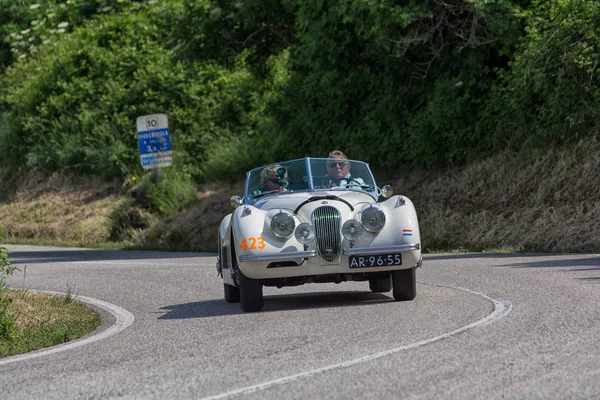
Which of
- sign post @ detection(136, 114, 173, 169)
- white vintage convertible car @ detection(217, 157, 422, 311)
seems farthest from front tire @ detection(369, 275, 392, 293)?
sign post @ detection(136, 114, 173, 169)

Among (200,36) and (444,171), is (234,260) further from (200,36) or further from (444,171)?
(200,36)

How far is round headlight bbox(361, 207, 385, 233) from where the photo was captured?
37.5 feet

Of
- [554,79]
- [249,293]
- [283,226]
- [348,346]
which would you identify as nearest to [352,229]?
[283,226]

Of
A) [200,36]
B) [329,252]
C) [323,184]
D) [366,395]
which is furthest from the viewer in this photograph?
[200,36]

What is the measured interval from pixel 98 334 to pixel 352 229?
8.74ft

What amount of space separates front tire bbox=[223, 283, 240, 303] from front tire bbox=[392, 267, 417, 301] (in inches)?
77.7

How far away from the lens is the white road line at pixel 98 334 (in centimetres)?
924

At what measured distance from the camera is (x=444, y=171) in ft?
82.9

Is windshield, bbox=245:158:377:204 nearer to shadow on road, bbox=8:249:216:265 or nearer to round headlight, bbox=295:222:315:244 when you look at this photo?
round headlight, bbox=295:222:315:244

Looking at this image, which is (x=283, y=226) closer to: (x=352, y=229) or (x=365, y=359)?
(x=352, y=229)

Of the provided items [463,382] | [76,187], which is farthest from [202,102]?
[463,382]

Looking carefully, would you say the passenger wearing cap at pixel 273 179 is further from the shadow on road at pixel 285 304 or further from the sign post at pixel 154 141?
the sign post at pixel 154 141

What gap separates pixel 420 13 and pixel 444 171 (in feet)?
11.6

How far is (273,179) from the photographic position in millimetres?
12906
